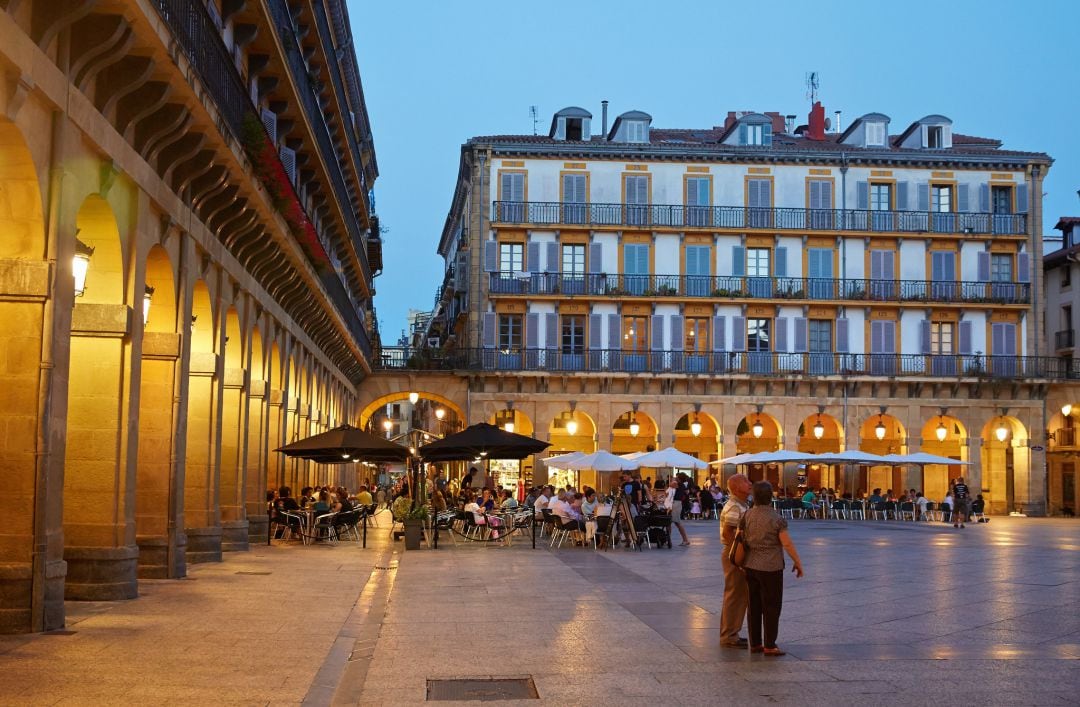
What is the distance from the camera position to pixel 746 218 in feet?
189

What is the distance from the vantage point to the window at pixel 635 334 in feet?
187

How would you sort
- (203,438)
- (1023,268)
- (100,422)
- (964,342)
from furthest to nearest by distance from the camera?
1. (1023,268)
2. (964,342)
3. (203,438)
4. (100,422)

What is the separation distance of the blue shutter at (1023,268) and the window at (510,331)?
21.6 m

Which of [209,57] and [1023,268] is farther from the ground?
[1023,268]

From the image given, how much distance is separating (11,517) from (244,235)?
11.5 m

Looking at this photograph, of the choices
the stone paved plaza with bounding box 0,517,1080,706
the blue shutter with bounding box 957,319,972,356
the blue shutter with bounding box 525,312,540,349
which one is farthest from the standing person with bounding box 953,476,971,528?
the stone paved plaza with bounding box 0,517,1080,706

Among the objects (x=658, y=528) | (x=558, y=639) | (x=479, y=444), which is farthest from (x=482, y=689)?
(x=658, y=528)

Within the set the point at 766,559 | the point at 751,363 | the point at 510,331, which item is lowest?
the point at 766,559

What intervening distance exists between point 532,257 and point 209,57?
39836mm

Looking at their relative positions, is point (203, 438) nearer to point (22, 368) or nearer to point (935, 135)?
point (22, 368)

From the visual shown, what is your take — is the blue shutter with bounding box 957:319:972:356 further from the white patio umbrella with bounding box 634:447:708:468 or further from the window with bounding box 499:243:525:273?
the white patio umbrella with bounding box 634:447:708:468

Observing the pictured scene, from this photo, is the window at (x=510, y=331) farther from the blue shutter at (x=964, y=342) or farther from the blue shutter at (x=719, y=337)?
the blue shutter at (x=964, y=342)

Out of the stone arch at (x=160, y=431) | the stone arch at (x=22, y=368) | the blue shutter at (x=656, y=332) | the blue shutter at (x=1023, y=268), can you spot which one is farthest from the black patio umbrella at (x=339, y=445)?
the blue shutter at (x=1023, y=268)

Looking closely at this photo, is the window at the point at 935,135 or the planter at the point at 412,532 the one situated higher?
the window at the point at 935,135
